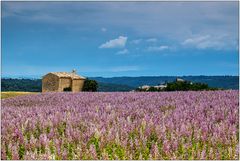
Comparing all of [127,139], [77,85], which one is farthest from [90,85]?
[127,139]

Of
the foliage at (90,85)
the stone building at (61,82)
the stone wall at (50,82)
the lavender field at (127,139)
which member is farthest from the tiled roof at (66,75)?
the lavender field at (127,139)

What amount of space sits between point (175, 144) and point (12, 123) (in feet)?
8.80

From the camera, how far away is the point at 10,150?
4.34 meters

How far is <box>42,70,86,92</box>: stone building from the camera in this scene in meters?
73.6

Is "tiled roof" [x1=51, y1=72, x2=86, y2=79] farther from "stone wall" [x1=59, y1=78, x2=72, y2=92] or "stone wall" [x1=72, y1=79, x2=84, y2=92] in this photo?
"stone wall" [x1=72, y1=79, x2=84, y2=92]

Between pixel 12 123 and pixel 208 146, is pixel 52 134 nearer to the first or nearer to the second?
pixel 12 123

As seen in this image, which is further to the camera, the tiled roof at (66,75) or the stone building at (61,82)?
the tiled roof at (66,75)

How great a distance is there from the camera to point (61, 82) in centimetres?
7375

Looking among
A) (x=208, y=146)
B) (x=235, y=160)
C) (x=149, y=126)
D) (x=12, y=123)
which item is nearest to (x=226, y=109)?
(x=149, y=126)

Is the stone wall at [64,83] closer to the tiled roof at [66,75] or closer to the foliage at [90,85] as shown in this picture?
the tiled roof at [66,75]

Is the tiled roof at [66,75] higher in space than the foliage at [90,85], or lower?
higher

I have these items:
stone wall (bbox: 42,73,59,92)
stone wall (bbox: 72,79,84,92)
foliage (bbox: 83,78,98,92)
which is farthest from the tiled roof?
foliage (bbox: 83,78,98,92)

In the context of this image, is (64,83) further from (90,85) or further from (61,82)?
(90,85)

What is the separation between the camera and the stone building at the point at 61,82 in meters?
73.6
